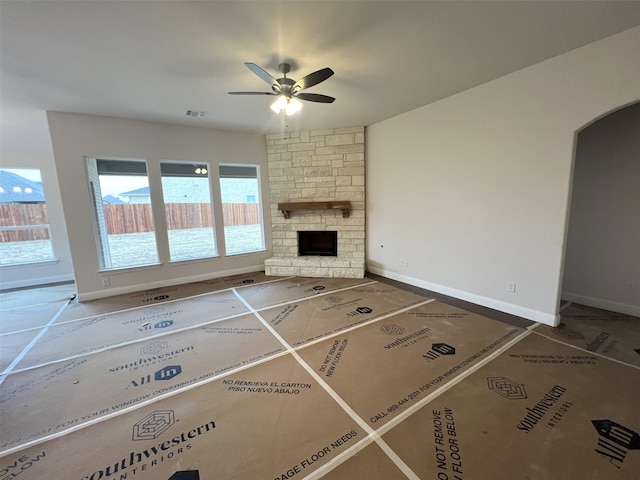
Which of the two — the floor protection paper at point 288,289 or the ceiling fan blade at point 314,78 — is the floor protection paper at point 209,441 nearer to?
the floor protection paper at point 288,289

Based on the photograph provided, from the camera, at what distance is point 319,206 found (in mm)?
4895

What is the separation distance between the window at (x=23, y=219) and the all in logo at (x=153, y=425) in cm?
568

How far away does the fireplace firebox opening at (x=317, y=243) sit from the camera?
534 centimetres

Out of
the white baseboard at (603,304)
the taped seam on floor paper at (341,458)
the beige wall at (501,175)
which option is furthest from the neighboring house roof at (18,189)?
the white baseboard at (603,304)

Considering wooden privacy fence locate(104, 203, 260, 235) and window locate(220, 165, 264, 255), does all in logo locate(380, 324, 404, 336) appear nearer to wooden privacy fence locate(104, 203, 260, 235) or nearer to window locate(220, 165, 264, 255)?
window locate(220, 165, 264, 255)

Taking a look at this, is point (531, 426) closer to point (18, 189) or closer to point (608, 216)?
point (608, 216)

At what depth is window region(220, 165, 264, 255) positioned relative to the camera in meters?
5.10

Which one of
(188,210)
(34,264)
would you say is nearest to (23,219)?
(34,264)

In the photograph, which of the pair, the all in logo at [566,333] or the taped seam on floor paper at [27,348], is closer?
the taped seam on floor paper at [27,348]

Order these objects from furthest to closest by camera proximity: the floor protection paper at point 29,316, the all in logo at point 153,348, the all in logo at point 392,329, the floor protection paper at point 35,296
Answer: the floor protection paper at point 35,296 → the floor protection paper at point 29,316 → the all in logo at point 392,329 → the all in logo at point 153,348

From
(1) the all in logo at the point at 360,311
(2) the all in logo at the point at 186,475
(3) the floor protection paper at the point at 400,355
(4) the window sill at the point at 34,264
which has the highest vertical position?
(4) the window sill at the point at 34,264

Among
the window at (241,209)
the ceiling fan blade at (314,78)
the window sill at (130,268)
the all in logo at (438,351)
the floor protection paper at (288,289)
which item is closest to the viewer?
the ceiling fan blade at (314,78)

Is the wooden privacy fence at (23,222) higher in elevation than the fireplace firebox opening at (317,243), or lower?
higher

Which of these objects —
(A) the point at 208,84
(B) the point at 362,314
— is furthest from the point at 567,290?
(A) the point at 208,84
